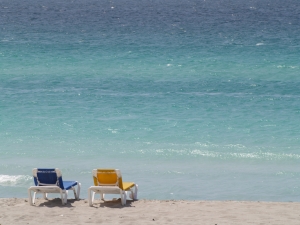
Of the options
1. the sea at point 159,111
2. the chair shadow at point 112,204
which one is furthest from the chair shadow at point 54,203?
the sea at point 159,111

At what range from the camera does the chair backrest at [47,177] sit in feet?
48.3

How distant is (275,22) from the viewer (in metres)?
62.9

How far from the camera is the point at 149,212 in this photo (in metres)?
14.1

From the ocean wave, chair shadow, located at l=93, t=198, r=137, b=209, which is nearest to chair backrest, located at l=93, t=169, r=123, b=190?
chair shadow, located at l=93, t=198, r=137, b=209

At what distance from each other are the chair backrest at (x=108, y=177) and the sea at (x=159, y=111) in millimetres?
2195

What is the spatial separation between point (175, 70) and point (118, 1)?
70485mm

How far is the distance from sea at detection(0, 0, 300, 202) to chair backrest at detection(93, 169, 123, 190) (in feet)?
7.20

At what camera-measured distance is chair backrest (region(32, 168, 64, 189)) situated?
1473 centimetres

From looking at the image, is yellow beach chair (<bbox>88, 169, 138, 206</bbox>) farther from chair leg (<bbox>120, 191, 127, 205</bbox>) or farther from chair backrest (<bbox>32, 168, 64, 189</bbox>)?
chair backrest (<bbox>32, 168, 64, 189</bbox>)

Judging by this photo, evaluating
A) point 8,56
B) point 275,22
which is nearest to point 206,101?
point 8,56

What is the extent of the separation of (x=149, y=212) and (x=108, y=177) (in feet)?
4.32

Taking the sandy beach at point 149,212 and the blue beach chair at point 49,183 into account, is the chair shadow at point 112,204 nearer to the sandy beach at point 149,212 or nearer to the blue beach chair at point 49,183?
the sandy beach at point 149,212

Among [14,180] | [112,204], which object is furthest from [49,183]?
[14,180]

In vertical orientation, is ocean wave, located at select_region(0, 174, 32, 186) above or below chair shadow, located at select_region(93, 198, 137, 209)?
above
